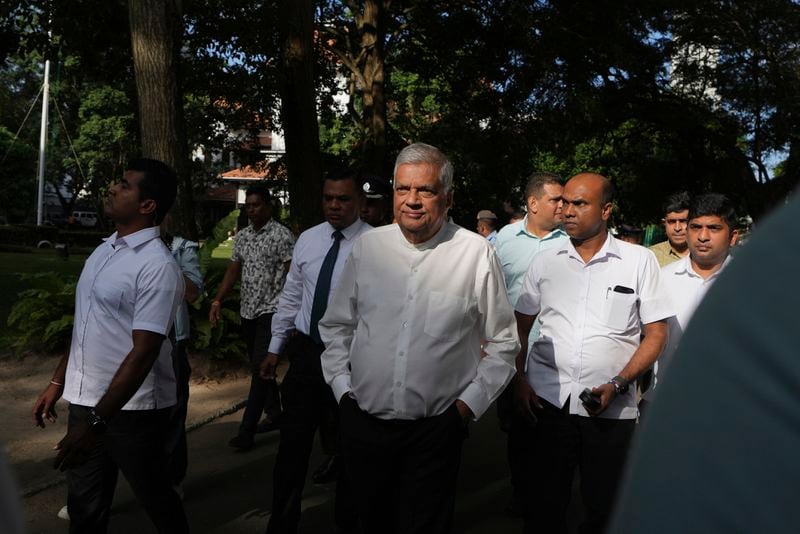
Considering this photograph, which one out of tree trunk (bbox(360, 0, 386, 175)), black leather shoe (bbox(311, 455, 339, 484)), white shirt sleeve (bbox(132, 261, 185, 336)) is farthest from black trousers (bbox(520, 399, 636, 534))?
tree trunk (bbox(360, 0, 386, 175))

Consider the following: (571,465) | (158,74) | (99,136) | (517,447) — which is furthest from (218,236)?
(99,136)

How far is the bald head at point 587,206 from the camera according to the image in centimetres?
419

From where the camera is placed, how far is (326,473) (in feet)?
19.3

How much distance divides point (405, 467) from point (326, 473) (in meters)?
2.50

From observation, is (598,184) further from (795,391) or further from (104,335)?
(795,391)

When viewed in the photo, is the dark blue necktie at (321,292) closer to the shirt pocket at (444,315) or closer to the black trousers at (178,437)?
the black trousers at (178,437)

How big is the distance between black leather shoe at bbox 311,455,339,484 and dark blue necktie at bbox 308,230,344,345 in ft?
4.65

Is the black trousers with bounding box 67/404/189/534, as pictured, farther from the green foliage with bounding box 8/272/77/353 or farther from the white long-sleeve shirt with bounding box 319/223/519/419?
the green foliage with bounding box 8/272/77/353

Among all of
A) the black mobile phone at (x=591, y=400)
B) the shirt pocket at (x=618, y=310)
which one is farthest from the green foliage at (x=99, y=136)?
the black mobile phone at (x=591, y=400)

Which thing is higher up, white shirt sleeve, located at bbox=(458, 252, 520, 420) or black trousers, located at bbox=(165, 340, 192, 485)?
white shirt sleeve, located at bbox=(458, 252, 520, 420)

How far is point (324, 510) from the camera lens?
529cm

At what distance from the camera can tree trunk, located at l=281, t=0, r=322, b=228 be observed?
11008 millimetres

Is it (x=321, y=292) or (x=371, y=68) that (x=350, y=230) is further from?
(x=371, y=68)

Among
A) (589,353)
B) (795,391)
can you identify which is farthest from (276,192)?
(795,391)
